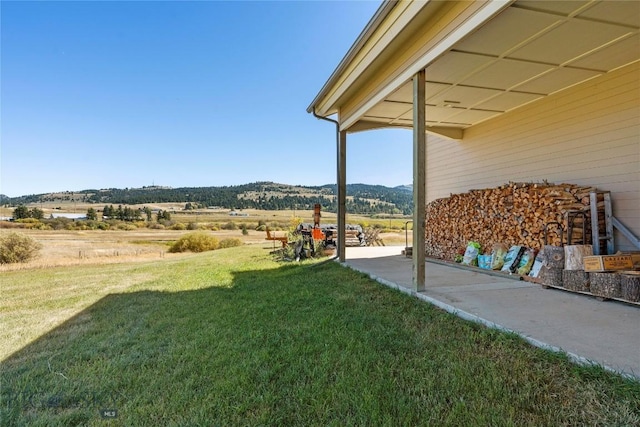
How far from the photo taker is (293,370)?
8.41ft

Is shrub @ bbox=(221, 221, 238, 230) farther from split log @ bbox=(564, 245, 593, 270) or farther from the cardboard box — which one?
the cardboard box

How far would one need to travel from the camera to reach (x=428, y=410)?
1.99 m

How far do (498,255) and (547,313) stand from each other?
2.83 m

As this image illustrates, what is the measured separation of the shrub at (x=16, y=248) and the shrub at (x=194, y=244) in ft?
21.4

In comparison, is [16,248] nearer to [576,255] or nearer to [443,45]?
[443,45]

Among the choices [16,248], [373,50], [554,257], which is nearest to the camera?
[554,257]

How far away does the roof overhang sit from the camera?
3.34 m

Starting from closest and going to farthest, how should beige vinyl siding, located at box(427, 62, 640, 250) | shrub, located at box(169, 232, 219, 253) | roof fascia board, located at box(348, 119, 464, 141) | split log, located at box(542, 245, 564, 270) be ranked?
split log, located at box(542, 245, 564, 270)
beige vinyl siding, located at box(427, 62, 640, 250)
roof fascia board, located at box(348, 119, 464, 141)
shrub, located at box(169, 232, 219, 253)

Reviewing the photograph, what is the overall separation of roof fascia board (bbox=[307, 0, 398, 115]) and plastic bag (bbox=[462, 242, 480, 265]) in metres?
4.17

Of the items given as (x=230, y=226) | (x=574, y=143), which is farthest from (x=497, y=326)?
(x=230, y=226)

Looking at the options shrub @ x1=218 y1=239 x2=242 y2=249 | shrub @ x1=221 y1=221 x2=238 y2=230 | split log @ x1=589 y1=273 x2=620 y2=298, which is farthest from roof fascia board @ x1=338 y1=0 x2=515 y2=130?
shrub @ x1=221 y1=221 x2=238 y2=230

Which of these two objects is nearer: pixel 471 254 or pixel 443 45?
pixel 443 45

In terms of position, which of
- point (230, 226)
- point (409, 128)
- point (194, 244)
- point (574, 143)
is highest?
point (409, 128)

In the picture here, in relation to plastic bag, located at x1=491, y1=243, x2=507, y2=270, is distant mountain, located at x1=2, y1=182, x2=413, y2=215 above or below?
above
